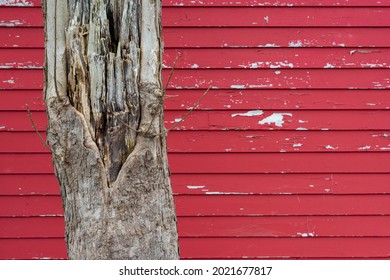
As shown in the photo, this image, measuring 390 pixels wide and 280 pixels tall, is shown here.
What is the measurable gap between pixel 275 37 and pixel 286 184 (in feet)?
3.06

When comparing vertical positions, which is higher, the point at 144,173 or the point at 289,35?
the point at 289,35

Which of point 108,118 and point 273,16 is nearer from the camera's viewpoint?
point 108,118

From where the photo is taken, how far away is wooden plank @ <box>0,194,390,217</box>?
3.79 meters

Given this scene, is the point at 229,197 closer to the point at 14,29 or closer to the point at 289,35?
the point at 289,35

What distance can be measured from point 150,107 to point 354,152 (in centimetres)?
190

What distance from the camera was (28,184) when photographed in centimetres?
377

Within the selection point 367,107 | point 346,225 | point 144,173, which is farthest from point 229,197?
point 144,173

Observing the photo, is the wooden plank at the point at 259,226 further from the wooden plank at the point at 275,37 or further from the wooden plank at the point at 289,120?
the wooden plank at the point at 275,37

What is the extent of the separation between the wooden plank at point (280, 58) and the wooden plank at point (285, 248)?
1.11 meters

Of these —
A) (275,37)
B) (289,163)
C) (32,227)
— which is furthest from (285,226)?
(32,227)

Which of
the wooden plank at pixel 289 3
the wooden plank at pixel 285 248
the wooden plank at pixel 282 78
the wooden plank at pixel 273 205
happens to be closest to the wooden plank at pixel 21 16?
the wooden plank at pixel 282 78

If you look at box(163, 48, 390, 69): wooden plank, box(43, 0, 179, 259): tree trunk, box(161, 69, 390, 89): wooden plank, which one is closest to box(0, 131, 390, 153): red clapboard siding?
box(161, 69, 390, 89): wooden plank

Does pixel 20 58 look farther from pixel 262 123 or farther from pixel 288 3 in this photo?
pixel 288 3

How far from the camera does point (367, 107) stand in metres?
3.77
